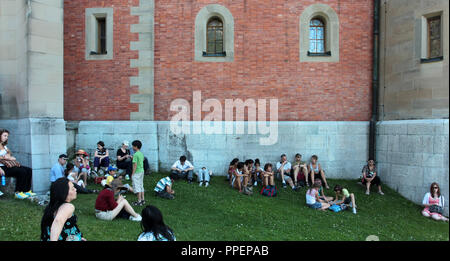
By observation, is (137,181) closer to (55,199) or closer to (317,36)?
(55,199)

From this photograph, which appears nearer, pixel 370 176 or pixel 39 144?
pixel 39 144

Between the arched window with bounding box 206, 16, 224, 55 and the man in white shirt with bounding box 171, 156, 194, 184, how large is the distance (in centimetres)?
433

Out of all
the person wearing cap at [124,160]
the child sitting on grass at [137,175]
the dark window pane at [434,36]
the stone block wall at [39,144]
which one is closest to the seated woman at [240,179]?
the child sitting on grass at [137,175]

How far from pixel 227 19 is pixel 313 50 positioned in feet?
11.5

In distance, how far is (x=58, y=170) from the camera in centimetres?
832

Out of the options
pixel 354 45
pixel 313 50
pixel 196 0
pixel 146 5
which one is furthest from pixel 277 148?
pixel 146 5

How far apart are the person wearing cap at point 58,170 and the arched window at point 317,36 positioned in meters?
9.41

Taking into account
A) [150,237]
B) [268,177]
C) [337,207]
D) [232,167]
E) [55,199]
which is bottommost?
[337,207]

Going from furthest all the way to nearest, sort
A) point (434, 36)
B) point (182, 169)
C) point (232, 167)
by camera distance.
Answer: point (182, 169) → point (232, 167) → point (434, 36)

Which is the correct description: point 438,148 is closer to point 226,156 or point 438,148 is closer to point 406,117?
point 406,117

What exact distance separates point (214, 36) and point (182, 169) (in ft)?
17.2

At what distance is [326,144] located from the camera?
10594 millimetres

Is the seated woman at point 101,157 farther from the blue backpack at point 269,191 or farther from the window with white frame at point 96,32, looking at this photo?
the blue backpack at point 269,191

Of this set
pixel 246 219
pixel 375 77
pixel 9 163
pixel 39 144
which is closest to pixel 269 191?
pixel 246 219
